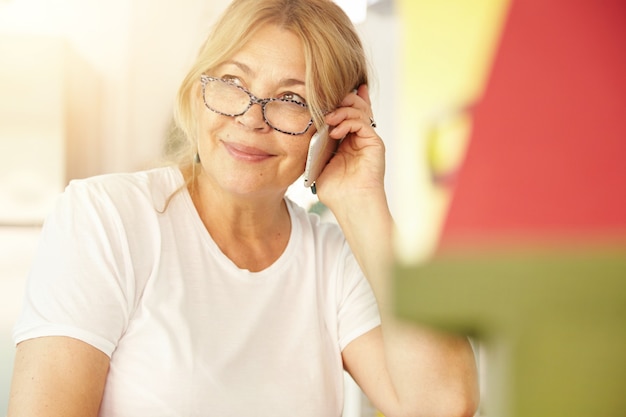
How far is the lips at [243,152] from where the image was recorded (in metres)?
1.13

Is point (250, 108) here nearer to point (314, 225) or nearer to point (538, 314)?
point (314, 225)

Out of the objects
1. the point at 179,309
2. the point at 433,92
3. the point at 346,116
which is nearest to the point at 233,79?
the point at 346,116

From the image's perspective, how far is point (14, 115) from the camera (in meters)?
2.78

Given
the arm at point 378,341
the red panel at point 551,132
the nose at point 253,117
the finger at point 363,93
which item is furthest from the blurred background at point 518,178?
the finger at point 363,93

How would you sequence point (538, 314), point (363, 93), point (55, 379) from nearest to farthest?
point (538, 314)
point (55, 379)
point (363, 93)

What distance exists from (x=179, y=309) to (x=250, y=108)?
0.34m

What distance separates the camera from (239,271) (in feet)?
3.97

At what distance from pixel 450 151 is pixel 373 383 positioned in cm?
113

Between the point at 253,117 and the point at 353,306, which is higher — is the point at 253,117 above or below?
above

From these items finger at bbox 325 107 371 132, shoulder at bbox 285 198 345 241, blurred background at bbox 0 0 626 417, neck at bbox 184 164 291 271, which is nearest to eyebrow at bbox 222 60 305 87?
finger at bbox 325 107 371 132

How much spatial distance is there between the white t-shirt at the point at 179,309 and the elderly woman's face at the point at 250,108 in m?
0.12

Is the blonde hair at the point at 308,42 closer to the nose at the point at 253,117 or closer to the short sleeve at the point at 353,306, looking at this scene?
the nose at the point at 253,117

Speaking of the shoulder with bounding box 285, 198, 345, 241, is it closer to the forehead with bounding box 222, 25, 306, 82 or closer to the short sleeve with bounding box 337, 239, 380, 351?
the short sleeve with bounding box 337, 239, 380, 351

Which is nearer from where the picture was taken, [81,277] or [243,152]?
[81,277]
